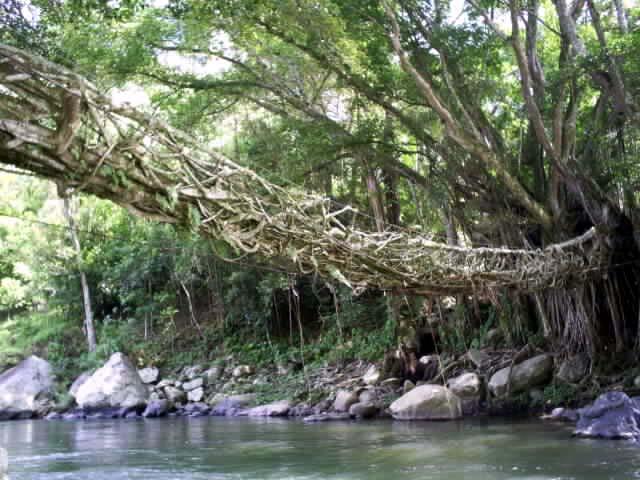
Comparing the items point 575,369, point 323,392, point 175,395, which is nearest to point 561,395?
point 575,369

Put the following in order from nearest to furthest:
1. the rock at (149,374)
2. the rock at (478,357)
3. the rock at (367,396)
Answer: the rock at (478,357) → the rock at (367,396) → the rock at (149,374)

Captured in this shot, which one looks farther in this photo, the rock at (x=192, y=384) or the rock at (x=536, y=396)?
the rock at (x=192, y=384)

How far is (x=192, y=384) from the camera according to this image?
10.2 meters

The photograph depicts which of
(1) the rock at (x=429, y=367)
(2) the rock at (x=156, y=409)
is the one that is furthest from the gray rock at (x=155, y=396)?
(1) the rock at (x=429, y=367)

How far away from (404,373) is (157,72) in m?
4.55

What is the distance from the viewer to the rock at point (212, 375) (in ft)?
34.2

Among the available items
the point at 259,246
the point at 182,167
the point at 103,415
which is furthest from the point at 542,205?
the point at 103,415

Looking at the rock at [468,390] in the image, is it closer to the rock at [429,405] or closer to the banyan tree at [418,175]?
the rock at [429,405]

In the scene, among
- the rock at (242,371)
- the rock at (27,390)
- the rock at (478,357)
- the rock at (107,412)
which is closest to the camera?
the rock at (478,357)

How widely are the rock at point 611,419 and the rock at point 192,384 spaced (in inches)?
245

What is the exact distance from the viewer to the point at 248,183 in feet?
8.34

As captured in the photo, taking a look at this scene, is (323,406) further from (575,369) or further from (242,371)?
(575,369)

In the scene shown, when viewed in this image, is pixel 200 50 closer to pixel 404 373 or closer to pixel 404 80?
pixel 404 80

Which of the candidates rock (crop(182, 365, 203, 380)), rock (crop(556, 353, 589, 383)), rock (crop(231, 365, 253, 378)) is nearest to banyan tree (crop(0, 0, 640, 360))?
rock (crop(556, 353, 589, 383))
